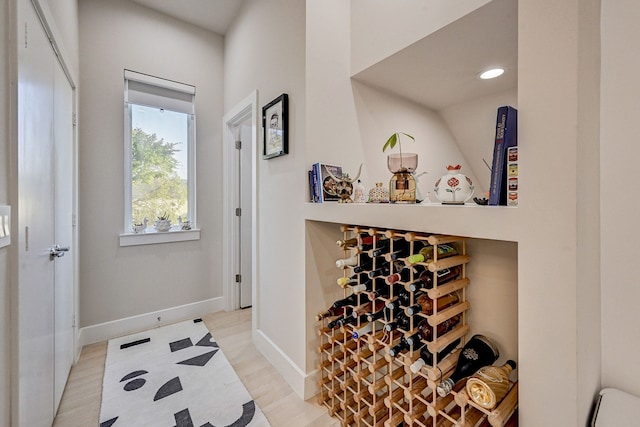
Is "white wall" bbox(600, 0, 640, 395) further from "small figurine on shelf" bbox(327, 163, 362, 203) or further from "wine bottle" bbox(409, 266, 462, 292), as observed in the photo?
"small figurine on shelf" bbox(327, 163, 362, 203)

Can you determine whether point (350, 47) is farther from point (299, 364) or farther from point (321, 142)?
point (299, 364)

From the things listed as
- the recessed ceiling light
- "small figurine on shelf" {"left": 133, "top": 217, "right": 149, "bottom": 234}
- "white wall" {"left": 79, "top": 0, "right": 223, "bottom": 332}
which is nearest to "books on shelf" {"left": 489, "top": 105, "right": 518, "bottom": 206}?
the recessed ceiling light

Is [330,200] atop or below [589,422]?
atop

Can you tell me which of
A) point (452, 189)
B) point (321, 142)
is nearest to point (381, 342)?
point (452, 189)

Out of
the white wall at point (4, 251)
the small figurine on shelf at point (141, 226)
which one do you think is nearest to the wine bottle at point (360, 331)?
the white wall at point (4, 251)

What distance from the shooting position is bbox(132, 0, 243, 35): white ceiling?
242cm

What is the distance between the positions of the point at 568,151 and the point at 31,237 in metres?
1.95

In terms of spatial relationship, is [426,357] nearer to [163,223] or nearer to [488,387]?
[488,387]

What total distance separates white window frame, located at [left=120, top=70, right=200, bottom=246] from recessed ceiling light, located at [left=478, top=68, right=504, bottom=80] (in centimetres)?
253

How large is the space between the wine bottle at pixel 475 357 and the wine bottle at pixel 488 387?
134mm

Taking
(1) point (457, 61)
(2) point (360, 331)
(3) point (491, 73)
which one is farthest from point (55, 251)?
(3) point (491, 73)

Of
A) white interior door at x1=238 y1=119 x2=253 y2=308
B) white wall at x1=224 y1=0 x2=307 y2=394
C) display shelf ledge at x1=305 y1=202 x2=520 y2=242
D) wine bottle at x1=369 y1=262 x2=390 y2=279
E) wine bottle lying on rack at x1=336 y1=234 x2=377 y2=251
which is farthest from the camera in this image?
white interior door at x1=238 y1=119 x2=253 y2=308

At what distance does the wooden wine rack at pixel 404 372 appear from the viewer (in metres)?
1.00

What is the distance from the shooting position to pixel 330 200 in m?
1.57
